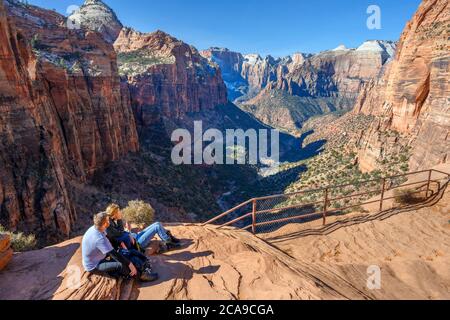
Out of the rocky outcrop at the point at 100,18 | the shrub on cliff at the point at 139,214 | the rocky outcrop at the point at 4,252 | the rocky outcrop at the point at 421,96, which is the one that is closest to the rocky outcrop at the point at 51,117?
the shrub on cliff at the point at 139,214

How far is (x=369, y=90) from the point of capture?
3445 inches

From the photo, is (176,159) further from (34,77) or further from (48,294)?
(48,294)

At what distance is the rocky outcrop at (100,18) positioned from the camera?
101375 mm

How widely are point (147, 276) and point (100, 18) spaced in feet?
413

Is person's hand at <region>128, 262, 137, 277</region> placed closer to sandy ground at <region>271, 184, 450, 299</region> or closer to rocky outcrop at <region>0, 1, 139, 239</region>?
sandy ground at <region>271, 184, 450, 299</region>

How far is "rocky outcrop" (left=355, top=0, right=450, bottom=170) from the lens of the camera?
24.2 m

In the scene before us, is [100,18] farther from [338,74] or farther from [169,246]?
[338,74]

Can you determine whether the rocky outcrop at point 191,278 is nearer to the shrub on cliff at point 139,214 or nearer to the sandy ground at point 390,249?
the sandy ground at point 390,249

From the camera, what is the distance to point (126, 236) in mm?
6809

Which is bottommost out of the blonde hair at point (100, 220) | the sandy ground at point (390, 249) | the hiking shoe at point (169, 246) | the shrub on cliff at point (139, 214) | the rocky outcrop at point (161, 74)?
the shrub on cliff at point (139, 214)

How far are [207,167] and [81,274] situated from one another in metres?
56.3

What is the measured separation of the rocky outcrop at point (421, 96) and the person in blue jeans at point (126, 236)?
24.1m

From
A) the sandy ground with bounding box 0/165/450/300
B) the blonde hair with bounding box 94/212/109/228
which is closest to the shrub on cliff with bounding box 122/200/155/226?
the sandy ground with bounding box 0/165/450/300

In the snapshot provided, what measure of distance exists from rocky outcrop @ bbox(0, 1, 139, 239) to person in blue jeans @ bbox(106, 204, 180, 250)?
1423 centimetres
